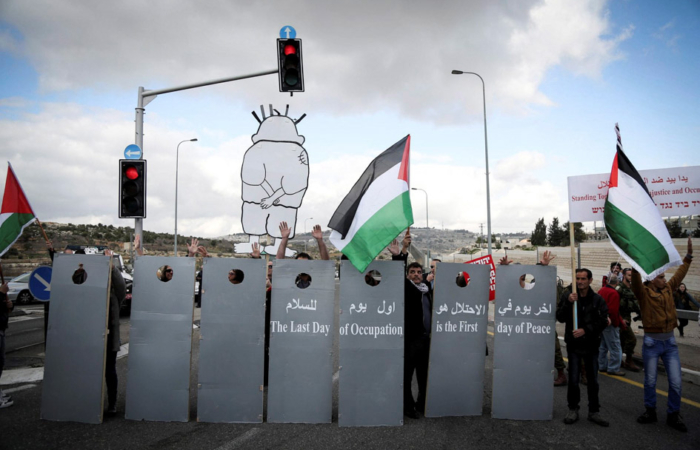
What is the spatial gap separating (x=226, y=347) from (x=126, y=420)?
150cm

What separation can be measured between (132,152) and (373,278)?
16.2 feet

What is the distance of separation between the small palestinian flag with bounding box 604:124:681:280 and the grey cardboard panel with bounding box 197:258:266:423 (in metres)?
4.71

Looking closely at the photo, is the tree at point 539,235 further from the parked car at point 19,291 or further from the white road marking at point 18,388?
the white road marking at point 18,388

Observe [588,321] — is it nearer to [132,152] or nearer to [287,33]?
[287,33]

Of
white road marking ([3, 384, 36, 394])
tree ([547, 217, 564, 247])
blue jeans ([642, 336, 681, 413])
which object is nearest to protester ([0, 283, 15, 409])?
white road marking ([3, 384, 36, 394])

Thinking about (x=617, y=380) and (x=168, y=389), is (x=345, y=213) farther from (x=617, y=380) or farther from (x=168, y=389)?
(x=617, y=380)

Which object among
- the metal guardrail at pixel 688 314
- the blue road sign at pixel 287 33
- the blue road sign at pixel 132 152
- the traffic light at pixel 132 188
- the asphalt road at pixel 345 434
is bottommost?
the asphalt road at pixel 345 434

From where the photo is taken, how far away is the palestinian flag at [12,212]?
6.01 m

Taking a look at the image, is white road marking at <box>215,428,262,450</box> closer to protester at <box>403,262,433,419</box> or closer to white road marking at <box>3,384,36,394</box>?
protester at <box>403,262,433,419</box>

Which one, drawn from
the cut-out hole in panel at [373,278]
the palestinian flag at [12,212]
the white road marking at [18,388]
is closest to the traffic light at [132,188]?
the palestinian flag at [12,212]

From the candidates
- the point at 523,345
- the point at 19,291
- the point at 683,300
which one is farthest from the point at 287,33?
the point at 19,291

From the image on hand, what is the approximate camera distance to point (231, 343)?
5.36m

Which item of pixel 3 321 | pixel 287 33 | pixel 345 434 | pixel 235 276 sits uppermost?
pixel 287 33

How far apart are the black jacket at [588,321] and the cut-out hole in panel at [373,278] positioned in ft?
7.94
